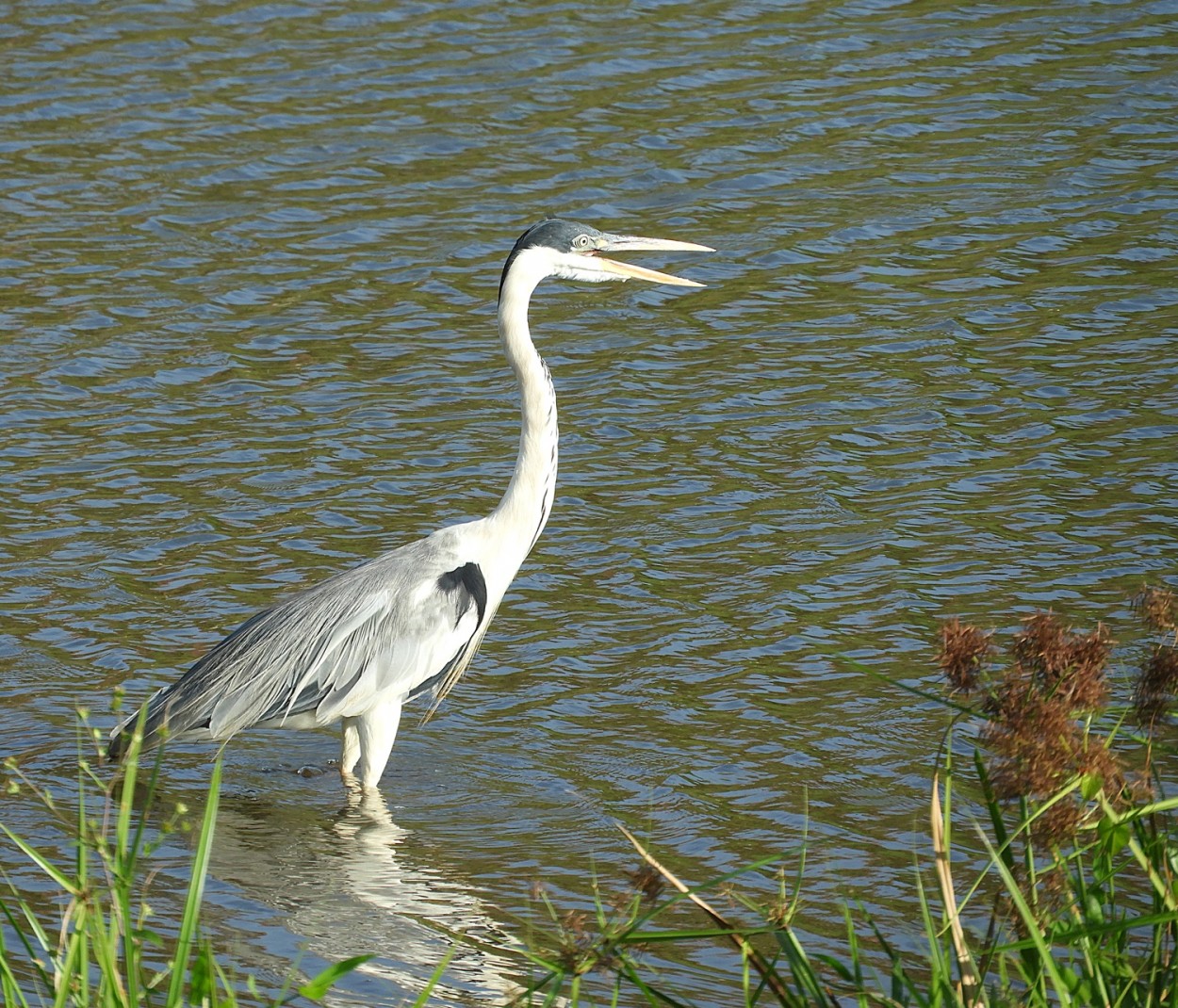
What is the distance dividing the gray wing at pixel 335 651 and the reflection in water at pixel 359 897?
0.36 metres

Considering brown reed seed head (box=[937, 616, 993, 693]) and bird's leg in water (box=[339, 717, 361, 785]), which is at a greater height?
brown reed seed head (box=[937, 616, 993, 693])

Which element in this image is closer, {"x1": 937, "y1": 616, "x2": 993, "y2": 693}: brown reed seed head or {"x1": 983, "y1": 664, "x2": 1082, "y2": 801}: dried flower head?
{"x1": 983, "y1": 664, "x2": 1082, "y2": 801}: dried flower head

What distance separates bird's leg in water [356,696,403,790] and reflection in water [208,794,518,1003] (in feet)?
0.29

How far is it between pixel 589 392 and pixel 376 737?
141 inches

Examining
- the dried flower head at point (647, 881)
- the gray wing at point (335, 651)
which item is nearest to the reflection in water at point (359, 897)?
the gray wing at point (335, 651)

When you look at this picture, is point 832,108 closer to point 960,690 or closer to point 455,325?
point 455,325

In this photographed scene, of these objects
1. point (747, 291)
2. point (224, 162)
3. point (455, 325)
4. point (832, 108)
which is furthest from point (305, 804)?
point (832, 108)

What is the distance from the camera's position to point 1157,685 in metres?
3.26

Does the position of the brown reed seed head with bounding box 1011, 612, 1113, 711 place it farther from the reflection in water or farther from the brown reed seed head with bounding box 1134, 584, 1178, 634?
the reflection in water

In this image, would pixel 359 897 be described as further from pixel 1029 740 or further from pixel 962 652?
pixel 1029 740

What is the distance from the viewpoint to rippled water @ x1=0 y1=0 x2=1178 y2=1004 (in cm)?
653

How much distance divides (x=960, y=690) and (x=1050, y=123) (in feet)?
33.3

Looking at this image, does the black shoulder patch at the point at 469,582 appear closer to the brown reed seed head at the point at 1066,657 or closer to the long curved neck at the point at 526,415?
the long curved neck at the point at 526,415

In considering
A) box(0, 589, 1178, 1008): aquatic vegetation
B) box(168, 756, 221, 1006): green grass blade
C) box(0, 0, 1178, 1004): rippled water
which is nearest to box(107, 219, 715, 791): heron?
box(0, 0, 1178, 1004): rippled water
